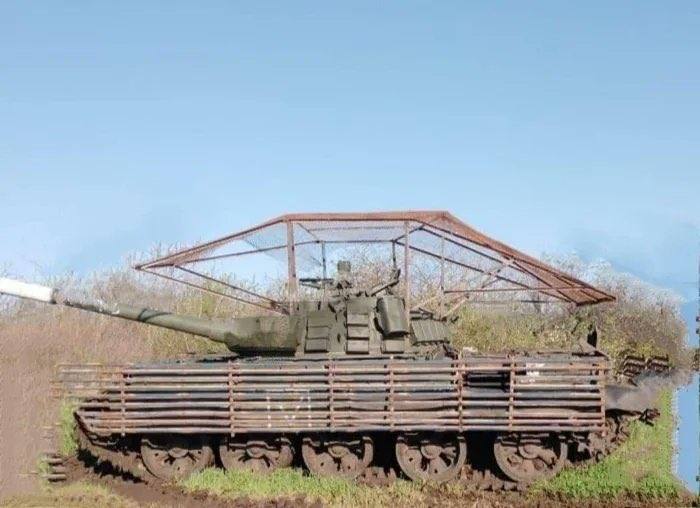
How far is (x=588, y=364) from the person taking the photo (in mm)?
12461

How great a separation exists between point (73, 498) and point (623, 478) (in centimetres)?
821

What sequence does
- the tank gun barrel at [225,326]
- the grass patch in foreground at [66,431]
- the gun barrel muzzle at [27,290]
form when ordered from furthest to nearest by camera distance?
the grass patch in foreground at [66,431], the tank gun barrel at [225,326], the gun barrel muzzle at [27,290]

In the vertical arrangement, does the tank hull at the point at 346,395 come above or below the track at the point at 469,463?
above

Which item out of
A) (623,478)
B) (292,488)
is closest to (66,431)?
(292,488)

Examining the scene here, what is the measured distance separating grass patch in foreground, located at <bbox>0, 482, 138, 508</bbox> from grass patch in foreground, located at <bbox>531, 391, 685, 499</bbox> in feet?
20.6

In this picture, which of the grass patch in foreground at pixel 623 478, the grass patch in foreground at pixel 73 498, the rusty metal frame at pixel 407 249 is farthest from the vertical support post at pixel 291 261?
the grass patch in foreground at pixel 623 478

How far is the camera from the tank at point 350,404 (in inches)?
492

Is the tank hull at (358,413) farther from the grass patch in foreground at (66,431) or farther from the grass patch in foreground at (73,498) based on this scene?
the grass patch in foreground at (66,431)

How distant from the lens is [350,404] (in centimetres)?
1266

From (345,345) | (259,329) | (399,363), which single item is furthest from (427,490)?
(259,329)

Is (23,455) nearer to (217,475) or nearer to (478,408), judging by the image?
(217,475)

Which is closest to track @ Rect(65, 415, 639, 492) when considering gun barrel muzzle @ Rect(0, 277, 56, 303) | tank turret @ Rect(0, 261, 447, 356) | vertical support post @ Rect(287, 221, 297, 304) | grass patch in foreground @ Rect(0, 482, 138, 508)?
grass patch in foreground @ Rect(0, 482, 138, 508)

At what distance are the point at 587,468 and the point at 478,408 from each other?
6.57 ft

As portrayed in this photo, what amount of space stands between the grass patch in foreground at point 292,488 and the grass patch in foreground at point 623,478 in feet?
7.28
